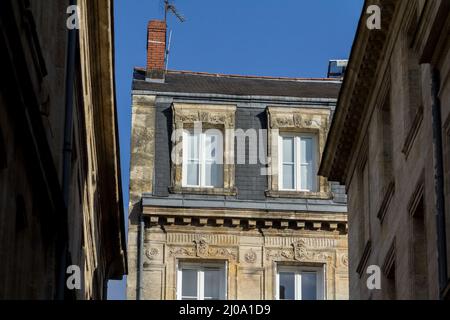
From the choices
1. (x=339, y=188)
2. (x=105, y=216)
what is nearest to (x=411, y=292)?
(x=105, y=216)

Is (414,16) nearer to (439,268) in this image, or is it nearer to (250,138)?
(439,268)

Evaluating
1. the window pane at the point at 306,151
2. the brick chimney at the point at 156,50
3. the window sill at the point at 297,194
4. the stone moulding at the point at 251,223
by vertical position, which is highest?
the brick chimney at the point at 156,50

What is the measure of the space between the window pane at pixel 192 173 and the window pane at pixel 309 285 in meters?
4.03

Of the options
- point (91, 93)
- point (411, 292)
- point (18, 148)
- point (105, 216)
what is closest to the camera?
point (18, 148)

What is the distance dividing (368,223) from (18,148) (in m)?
14.5

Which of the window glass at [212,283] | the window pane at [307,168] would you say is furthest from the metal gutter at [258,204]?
the window glass at [212,283]

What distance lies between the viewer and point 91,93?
33156 mm

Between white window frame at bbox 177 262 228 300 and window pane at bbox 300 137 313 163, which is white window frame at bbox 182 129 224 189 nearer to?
white window frame at bbox 177 262 228 300

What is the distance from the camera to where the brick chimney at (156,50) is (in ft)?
155

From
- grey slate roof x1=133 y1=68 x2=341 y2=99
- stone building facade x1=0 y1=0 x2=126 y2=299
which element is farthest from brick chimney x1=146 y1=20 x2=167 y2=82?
stone building facade x1=0 y1=0 x2=126 y2=299

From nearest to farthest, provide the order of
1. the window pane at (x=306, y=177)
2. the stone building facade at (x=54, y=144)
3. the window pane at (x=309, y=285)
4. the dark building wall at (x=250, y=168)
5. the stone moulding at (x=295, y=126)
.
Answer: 1. the stone building facade at (x=54, y=144)
2. the window pane at (x=309, y=285)
3. the dark building wall at (x=250, y=168)
4. the stone moulding at (x=295, y=126)
5. the window pane at (x=306, y=177)

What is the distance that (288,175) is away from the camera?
150 feet

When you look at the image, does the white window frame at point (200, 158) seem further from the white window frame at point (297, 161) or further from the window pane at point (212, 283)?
the window pane at point (212, 283)

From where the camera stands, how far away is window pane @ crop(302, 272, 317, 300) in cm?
4503
